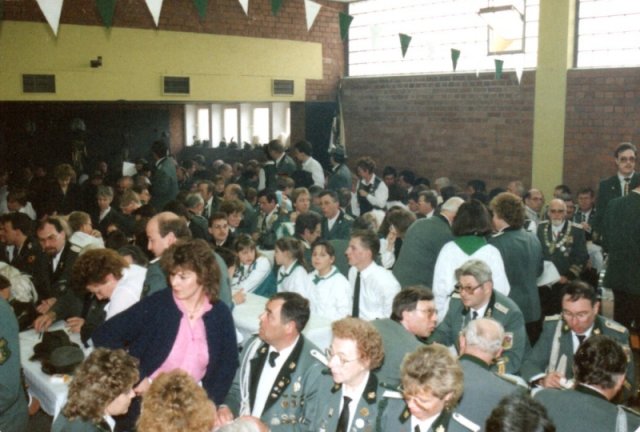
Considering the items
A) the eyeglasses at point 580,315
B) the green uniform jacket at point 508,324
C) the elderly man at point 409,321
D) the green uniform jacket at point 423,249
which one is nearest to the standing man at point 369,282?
the green uniform jacket at point 423,249

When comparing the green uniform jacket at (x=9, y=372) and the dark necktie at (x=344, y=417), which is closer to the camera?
the dark necktie at (x=344, y=417)

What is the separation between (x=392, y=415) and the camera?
281cm

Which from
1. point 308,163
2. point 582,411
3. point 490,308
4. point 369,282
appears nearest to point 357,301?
point 369,282

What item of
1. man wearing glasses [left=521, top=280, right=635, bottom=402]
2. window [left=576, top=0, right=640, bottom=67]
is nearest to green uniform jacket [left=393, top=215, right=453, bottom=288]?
man wearing glasses [left=521, top=280, right=635, bottom=402]

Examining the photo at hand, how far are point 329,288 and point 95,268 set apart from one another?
5.45 ft

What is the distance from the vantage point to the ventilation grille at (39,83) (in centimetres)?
865

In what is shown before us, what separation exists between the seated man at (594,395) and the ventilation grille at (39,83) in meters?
7.84

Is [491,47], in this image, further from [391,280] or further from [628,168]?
[391,280]

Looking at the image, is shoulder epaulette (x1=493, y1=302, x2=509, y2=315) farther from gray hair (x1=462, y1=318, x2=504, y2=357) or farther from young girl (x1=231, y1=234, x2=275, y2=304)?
young girl (x1=231, y1=234, x2=275, y2=304)

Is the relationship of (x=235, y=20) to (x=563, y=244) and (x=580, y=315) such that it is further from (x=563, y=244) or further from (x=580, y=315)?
(x=580, y=315)

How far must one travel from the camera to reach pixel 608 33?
8.38 metres

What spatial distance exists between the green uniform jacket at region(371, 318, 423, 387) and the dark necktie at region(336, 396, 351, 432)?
210 millimetres

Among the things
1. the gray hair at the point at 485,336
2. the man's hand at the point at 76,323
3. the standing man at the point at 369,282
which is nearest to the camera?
the gray hair at the point at 485,336

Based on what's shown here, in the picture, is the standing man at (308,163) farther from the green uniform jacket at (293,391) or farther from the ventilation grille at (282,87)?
the green uniform jacket at (293,391)
